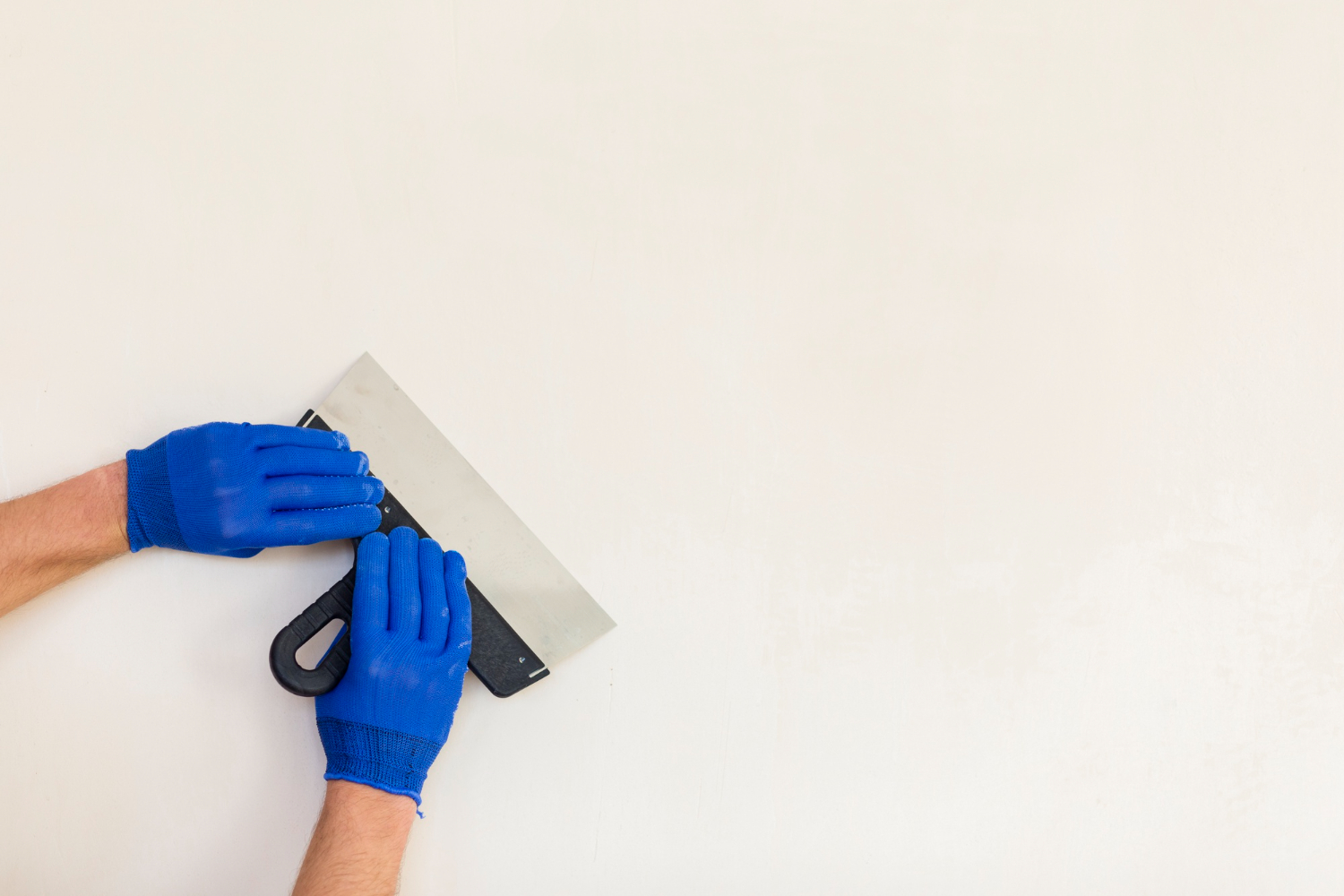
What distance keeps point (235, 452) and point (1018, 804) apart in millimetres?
1206

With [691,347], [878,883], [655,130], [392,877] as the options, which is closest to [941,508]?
[691,347]

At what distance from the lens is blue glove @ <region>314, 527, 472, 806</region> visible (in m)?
0.99

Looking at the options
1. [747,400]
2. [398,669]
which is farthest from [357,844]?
[747,400]

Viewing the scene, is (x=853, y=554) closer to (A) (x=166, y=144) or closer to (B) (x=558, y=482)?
(B) (x=558, y=482)

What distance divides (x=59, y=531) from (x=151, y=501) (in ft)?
0.41

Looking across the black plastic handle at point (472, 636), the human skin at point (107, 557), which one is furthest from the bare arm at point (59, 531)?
the black plastic handle at point (472, 636)

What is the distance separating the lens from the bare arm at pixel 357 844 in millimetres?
964

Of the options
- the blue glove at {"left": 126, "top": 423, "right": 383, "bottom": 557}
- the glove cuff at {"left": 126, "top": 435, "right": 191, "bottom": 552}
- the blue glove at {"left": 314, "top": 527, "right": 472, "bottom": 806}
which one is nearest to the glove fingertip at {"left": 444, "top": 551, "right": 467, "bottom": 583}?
the blue glove at {"left": 314, "top": 527, "right": 472, "bottom": 806}

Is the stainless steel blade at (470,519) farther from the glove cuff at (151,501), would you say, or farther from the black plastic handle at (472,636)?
the glove cuff at (151,501)

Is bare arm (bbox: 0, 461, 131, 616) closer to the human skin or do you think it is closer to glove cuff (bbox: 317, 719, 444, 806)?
the human skin

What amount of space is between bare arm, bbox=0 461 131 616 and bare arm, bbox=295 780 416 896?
1.51 feet

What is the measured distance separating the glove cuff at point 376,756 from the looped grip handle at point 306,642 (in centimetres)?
7

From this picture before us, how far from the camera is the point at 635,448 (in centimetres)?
111

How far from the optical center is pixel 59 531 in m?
1.01
